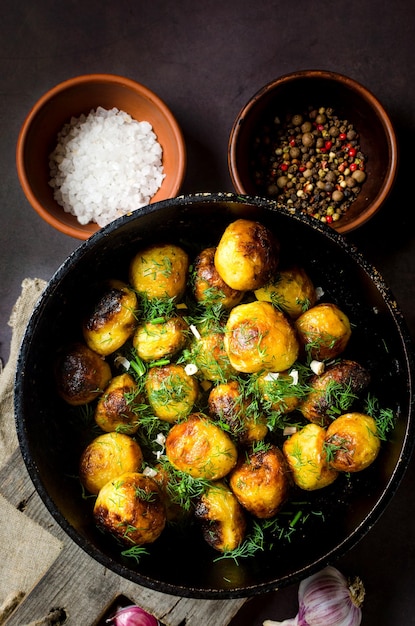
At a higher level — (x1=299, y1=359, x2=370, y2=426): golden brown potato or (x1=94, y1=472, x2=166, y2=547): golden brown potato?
(x1=299, y1=359, x2=370, y2=426): golden brown potato

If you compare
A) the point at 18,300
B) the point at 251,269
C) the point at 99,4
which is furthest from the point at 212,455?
the point at 99,4

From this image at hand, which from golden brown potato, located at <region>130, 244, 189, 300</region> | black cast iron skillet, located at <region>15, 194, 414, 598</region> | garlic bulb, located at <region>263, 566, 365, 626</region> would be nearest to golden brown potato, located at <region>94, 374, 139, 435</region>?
black cast iron skillet, located at <region>15, 194, 414, 598</region>

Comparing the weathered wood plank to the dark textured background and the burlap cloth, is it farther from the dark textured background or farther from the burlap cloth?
the dark textured background

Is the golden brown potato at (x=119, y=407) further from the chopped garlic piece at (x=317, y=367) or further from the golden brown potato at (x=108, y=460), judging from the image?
the chopped garlic piece at (x=317, y=367)

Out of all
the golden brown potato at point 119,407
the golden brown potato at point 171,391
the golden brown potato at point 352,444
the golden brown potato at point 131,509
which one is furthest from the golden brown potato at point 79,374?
the golden brown potato at point 352,444

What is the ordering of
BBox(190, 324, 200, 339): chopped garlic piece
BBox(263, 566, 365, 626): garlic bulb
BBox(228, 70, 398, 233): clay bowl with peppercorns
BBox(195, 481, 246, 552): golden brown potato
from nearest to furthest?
BBox(195, 481, 246, 552): golden brown potato
BBox(190, 324, 200, 339): chopped garlic piece
BBox(263, 566, 365, 626): garlic bulb
BBox(228, 70, 398, 233): clay bowl with peppercorns

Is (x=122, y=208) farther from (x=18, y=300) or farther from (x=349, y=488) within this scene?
(x=349, y=488)
